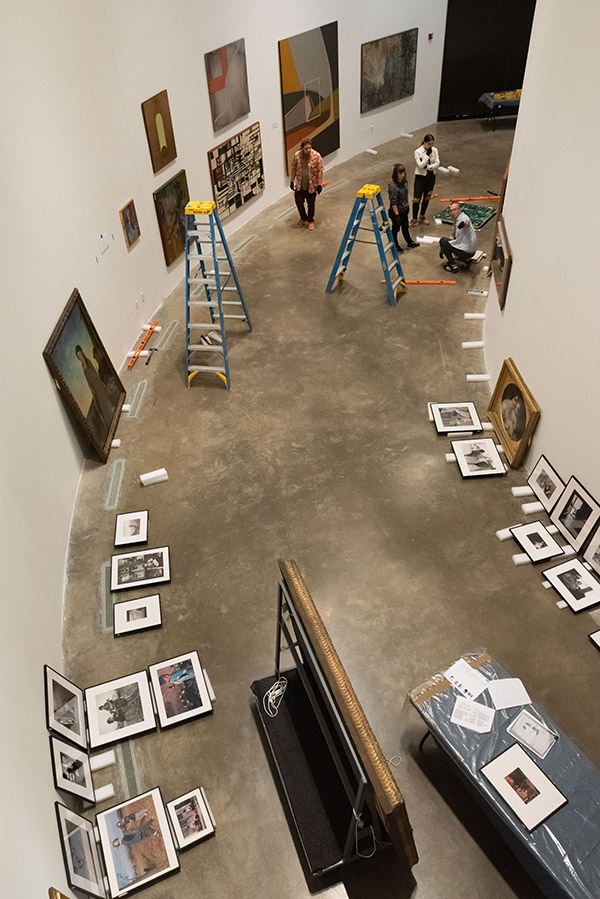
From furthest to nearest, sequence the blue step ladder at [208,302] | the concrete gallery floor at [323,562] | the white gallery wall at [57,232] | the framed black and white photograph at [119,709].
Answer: the blue step ladder at [208,302] → the framed black and white photograph at [119,709] → the concrete gallery floor at [323,562] → the white gallery wall at [57,232]

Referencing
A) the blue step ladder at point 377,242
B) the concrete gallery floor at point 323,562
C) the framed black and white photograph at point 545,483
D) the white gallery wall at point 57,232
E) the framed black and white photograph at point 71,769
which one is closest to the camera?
the white gallery wall at point 57,232

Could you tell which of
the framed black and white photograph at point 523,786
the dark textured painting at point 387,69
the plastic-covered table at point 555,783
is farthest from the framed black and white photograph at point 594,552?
the dark textured painting at point 387,69

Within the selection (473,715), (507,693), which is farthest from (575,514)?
(473,715)

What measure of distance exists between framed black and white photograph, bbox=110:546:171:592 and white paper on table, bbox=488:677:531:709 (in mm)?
3054

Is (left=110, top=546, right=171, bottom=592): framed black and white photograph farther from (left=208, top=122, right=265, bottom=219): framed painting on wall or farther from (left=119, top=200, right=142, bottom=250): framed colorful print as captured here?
(left=208, top=122, right=265, bottom=219): framed painting on wall

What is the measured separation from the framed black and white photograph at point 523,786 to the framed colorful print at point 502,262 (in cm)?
531

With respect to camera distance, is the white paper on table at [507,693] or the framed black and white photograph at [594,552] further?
the framed black and white photograph at [594,552]

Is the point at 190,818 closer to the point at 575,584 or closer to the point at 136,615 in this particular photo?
the point at 136,615

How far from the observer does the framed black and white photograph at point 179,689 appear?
499cm

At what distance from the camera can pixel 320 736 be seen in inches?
184

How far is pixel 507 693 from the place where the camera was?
4574 mm

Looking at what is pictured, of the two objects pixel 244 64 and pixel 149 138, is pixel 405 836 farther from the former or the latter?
pixel 244 64

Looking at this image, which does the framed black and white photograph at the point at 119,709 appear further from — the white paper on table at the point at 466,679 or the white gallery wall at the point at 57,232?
the white paper on table at the point at 466,679

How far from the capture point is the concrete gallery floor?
175 inches
